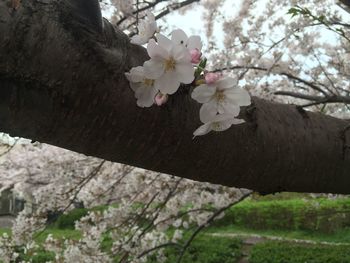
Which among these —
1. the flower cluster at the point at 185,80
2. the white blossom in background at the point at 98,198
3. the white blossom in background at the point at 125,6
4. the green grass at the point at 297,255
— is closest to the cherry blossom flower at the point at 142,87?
the flower cluster at the point at 185,80

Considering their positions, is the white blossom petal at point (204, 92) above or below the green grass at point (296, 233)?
below

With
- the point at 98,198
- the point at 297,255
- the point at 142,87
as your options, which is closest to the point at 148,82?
the point at 142,87

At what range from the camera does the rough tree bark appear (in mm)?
706

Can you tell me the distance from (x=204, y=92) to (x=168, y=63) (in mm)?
90

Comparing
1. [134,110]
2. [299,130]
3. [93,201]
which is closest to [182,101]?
[134,110]

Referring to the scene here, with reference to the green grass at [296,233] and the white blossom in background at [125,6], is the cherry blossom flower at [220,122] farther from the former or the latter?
the green grass at [296,233]

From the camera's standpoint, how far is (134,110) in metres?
0.84

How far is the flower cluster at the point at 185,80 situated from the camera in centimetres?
72

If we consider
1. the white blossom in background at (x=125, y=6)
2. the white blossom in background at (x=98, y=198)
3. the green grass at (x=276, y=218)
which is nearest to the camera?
the white blossom in background at (x=98, y=198)

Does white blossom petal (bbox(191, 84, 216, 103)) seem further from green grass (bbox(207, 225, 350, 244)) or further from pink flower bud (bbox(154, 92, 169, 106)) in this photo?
green grass (bbox(207, 225, 350, 244))

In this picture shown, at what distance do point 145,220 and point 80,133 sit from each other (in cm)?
259

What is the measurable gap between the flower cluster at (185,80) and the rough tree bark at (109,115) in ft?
0.19

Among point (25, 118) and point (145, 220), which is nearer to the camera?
point (25, 118)

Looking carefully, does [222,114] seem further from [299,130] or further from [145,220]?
[145,220]
